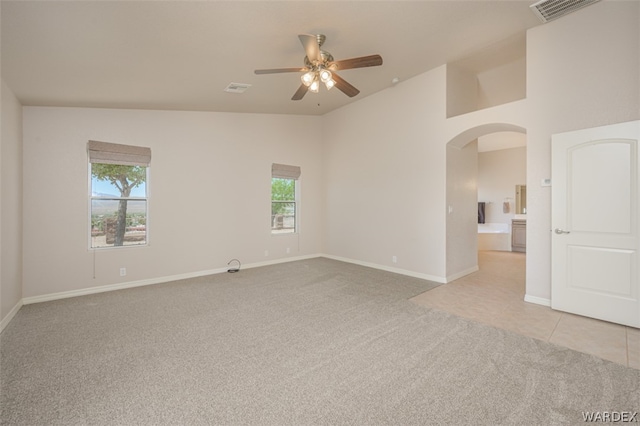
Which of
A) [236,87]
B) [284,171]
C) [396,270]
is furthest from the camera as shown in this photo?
[284,171]

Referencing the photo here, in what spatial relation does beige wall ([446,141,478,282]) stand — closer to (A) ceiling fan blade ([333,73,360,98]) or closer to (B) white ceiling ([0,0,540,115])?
(B) white ceiling ([0,0,540,115])

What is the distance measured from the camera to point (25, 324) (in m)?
3.09

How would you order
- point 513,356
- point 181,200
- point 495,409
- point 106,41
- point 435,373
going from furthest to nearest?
point 181,200
point 106,41
point 513,356
point 435,373
point 495,409

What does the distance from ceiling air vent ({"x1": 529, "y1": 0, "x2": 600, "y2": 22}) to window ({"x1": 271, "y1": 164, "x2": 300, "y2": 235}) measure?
185 inches

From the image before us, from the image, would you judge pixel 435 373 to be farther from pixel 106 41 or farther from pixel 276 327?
pixel 106 41

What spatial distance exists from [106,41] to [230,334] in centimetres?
305

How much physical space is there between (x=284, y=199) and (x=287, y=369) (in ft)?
15.0

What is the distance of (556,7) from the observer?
306cm

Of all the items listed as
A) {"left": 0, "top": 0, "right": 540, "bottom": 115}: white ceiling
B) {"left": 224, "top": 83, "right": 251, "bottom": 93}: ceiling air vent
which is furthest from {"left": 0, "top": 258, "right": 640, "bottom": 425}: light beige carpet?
{"left": 224, "top": 83, "right": 251, "bottom": 93}: ceiling air vent

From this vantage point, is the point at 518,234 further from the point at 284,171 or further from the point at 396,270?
the point at 284,171

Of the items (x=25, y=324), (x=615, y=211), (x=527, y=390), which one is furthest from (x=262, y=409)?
(x=615, y=211)

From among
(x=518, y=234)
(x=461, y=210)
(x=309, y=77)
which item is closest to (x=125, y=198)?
(x=309, y=77)

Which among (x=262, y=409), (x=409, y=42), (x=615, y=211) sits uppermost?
(x=409, y=42)

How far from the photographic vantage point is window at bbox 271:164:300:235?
20.5 feet
